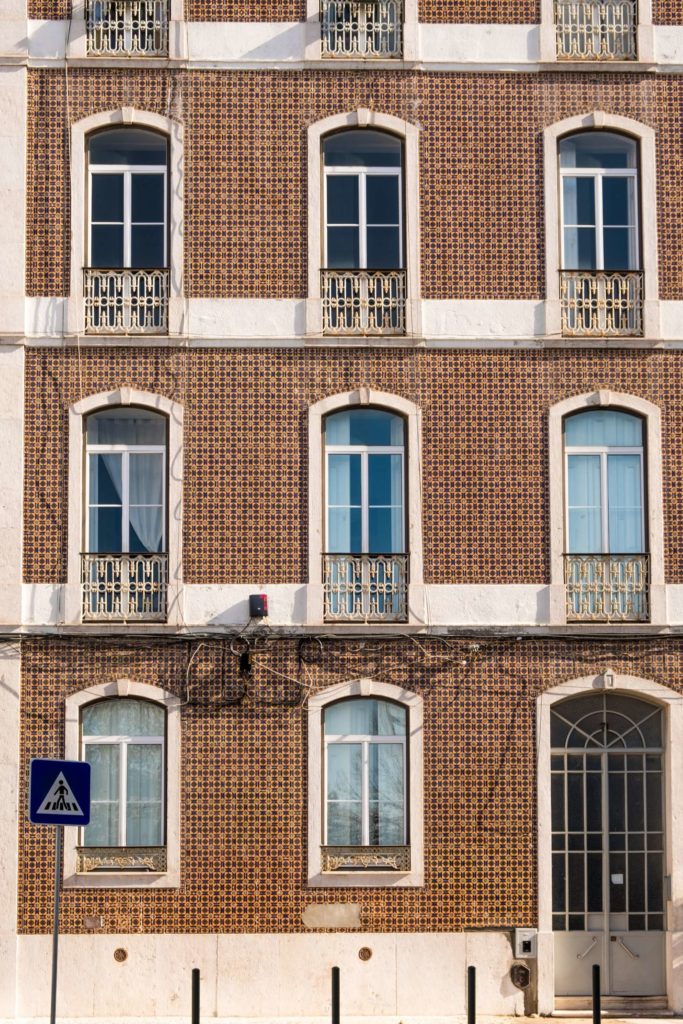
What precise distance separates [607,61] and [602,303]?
3.02m

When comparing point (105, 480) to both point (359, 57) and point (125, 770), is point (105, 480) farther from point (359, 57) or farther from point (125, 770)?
point (359, 57)

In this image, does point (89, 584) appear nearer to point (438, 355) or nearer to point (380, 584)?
point (380, 584)

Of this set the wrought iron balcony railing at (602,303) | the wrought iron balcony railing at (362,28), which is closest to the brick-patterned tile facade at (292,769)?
the wrought iron balcony railing at (602,303)

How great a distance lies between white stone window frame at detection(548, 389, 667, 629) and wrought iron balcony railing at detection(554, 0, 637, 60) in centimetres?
429

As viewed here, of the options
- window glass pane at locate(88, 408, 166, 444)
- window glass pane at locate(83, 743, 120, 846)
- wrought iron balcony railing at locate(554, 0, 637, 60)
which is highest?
wrought iron balcony railing at locate(554, 0, 637, 60)

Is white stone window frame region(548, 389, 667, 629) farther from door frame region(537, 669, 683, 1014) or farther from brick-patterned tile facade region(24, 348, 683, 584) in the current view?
door frame region(537, 669, 683, 1014)

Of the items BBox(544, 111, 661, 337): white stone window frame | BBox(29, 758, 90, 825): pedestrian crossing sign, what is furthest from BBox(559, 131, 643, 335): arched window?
BBox(29, 758, 90, 825): pedestrian crossing sign

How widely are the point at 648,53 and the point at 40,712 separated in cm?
1088

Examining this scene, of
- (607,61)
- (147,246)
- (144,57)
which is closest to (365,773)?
(147,246)

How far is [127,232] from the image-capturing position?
71.3 feet

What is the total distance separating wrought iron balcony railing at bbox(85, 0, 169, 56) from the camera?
21.8 metres

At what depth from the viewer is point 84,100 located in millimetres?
21672

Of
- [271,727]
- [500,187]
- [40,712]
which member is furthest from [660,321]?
[40,712]

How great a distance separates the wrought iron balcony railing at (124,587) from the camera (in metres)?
21.0
